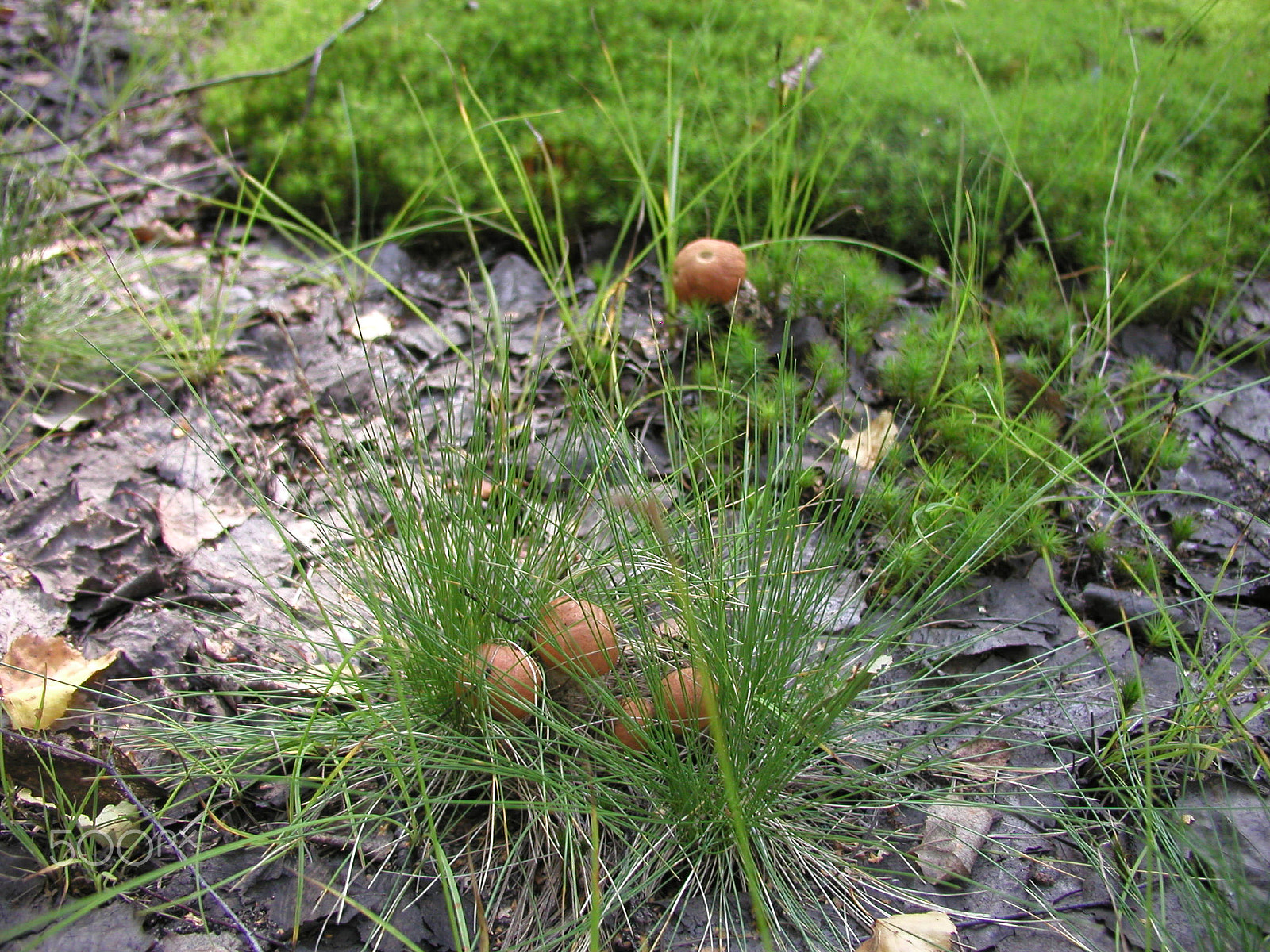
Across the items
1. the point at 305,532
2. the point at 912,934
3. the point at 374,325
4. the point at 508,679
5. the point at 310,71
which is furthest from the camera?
the point at 310,71

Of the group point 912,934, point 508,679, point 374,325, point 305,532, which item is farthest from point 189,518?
point 912,934

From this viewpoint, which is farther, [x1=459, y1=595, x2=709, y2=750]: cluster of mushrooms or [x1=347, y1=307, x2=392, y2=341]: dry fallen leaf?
[x1=347, y1=307, x2=392, y2=341]: dry fallen leaf

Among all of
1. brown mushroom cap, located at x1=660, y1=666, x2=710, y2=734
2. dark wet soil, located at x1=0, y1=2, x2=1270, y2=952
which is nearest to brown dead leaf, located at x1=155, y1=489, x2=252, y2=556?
→ dark wet soil, located at x1=0, y1=2, x2=1270, y2=952

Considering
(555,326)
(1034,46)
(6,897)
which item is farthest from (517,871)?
(1034,46)

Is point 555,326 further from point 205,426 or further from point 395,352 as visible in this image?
point 205,426

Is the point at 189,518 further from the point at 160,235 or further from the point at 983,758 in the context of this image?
the point at 983,758

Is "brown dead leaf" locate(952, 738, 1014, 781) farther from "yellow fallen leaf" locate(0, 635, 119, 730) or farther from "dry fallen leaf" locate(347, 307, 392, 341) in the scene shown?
"dry fallen leaf" locate(347, 307, 392, 341)

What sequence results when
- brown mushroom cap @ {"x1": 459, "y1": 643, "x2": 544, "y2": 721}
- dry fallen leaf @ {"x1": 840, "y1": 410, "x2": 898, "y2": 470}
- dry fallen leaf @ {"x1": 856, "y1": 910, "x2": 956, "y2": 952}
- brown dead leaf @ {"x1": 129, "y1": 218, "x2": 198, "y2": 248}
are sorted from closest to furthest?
dry fallen leaf @ {"x1": 856, "y1": 910, "x2": 956, "y2": 952} → brown mushroom cap @ {"x1": 459, "y1": 643, "x2": 544, "y2": 721} → dry fallen leaf @ {"x1": 840, "y1": 410, "x2": 898, "y2": 470} → brown dead leaf @ {"x1": 129, "y1": 218, "x2": 198, "y2": 248}
